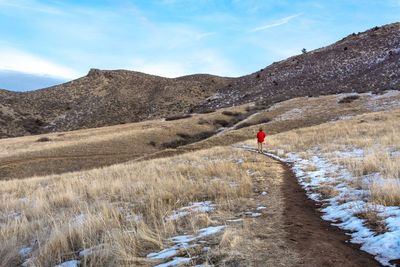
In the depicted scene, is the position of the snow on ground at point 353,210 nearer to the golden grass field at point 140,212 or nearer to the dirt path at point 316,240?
the dirt path at point 316,240

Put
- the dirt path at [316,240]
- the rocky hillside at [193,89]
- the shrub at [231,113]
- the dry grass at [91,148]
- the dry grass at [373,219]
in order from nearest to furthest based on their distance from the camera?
1. the dirt path at [316,240]
2. the dry grass at [373,219]
3. the dry grass at [91,148]
4. the shrub at [231,113]
5. the rocky hillside at [193,89]

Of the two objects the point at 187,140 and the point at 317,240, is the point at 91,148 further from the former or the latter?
the point at 317,240

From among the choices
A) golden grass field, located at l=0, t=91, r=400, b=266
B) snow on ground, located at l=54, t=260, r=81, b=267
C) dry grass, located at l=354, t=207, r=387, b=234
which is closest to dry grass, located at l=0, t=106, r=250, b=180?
golden grass field, located at l=0, t=91, r=400, b=266

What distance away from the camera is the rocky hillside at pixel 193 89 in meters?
76.9

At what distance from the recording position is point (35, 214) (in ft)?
35.4

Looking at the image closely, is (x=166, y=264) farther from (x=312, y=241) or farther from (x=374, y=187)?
(x=374, y=187)

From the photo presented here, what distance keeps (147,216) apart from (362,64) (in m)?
78.9

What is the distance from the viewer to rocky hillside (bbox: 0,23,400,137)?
3027 inches

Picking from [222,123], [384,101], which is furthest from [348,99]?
[222,123]

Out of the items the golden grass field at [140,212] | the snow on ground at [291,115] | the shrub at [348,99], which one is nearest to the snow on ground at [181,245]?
the golden grass field at [140,212]

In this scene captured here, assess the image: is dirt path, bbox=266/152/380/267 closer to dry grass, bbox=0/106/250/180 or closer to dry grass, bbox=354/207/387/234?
dry grass, bbox=354/207/387/234

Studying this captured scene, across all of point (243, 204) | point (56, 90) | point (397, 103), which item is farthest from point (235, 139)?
point (56, 90)

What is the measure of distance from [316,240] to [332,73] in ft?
265

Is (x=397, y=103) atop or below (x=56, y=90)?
below
